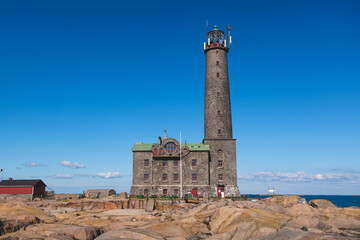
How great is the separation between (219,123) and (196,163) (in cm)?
829

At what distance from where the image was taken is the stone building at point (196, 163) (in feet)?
181

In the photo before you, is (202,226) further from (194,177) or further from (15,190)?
(15,190)

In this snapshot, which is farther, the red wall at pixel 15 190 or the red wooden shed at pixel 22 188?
the red wall at pixel 15 190

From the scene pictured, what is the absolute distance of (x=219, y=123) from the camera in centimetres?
5838

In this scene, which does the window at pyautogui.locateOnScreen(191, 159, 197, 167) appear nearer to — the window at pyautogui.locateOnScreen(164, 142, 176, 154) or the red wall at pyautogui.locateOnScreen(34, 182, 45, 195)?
the window at pyautogui.locateOnScreen(164, 142, 176, 154)

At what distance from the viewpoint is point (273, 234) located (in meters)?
19.6

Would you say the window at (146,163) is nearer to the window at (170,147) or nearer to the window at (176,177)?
the window at (170,147)

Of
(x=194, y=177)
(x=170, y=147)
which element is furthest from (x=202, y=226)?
(x=170, y=147)

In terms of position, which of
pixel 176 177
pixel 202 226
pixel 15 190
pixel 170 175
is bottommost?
pixel 202 226

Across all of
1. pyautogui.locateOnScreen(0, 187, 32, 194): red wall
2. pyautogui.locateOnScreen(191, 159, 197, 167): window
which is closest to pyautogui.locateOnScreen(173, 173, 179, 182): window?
pyautogui.locateOnScreen(191, 159, 197, 167): window

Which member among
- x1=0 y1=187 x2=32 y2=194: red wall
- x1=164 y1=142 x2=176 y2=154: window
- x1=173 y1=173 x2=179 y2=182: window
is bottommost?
x1=0 y1=187 x2=32 y2=194: red wall

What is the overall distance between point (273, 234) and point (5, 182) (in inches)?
1950

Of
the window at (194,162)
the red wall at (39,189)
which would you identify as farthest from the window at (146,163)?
the red wall at (39,189)

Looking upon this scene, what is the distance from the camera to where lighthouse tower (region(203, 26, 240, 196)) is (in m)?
56.4
